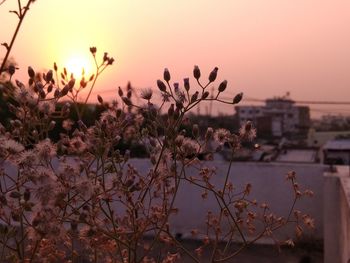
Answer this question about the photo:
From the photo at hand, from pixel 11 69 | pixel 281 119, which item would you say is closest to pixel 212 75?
pixel 11 69

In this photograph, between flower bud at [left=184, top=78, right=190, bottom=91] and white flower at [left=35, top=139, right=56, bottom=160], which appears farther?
flower bud at [left=184, top=78, right=190, bottom=91]

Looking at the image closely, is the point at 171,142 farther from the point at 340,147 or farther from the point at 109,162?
the point at 340,147

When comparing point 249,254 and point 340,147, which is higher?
point 340,147

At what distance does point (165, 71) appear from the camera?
90.0 inches

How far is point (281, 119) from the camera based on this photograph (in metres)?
39.5

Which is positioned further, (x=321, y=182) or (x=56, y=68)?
(x=321, y=182)

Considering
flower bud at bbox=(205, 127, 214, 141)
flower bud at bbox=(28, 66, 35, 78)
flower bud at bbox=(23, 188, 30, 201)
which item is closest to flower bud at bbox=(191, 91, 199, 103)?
flower bud at bbox=(205, 127, 214, 141)

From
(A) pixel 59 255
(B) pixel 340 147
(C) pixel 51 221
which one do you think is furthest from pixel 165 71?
(B) pixel 340 147

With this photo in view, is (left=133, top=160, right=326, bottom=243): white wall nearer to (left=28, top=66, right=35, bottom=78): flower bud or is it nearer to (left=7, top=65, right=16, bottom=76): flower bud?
(left=28, top=66, right=35, bottom=78): flower bud

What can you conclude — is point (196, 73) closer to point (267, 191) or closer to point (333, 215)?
point (333, 215)

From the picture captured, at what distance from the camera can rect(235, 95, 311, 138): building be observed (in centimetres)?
3778

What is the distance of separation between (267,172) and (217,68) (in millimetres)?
7442

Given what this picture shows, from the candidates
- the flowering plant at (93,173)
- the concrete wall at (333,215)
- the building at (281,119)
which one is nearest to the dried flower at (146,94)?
the flowering plant at (93,173)

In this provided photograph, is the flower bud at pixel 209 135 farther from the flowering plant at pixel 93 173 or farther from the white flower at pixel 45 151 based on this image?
the white flower at pixel 45 151
